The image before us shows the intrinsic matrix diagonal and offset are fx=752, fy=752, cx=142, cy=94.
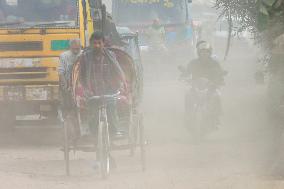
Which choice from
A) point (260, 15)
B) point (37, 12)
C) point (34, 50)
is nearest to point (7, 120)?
point (34, 50)

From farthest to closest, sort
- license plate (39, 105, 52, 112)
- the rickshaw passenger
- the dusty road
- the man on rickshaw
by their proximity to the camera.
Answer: license plate (39, 105, 52, 112) → the rickshaw passenger → the man on rickshaw → the dusty road

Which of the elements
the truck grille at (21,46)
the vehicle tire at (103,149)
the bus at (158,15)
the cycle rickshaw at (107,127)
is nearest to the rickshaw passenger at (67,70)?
the cycle rickshaw at (107,127)

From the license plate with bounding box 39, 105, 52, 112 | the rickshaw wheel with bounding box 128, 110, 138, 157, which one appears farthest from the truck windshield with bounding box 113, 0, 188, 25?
the rickshaw wheel with bounding box 128, 110, 138, 157

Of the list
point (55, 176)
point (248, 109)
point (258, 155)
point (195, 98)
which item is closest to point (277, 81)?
point (258, 155)

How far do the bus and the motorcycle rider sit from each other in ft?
35.1

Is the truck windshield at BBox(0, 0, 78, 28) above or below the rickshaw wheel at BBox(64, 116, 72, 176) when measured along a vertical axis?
above

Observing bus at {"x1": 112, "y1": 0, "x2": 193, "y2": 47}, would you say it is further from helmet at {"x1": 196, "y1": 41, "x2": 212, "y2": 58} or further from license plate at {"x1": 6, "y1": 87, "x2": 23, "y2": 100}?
license plate at {"x1": 6, "y1": 87, "x2": 23, "y2": 100}

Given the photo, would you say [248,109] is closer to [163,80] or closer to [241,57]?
[163,80]

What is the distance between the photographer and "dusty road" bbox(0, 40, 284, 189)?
27.5 feet

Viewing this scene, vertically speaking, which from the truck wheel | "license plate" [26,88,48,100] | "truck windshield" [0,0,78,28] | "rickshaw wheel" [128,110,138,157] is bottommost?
the truck wheel

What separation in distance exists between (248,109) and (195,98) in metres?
3.91

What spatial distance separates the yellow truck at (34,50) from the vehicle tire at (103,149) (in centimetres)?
316

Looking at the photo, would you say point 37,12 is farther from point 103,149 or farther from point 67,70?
Result: point 103,149

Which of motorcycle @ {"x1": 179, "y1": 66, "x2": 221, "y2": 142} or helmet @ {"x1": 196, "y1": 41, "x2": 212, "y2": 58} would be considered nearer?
motorcycle @ {"x1": 179, "y1": 66, "x2": 221, "y2": 142}
